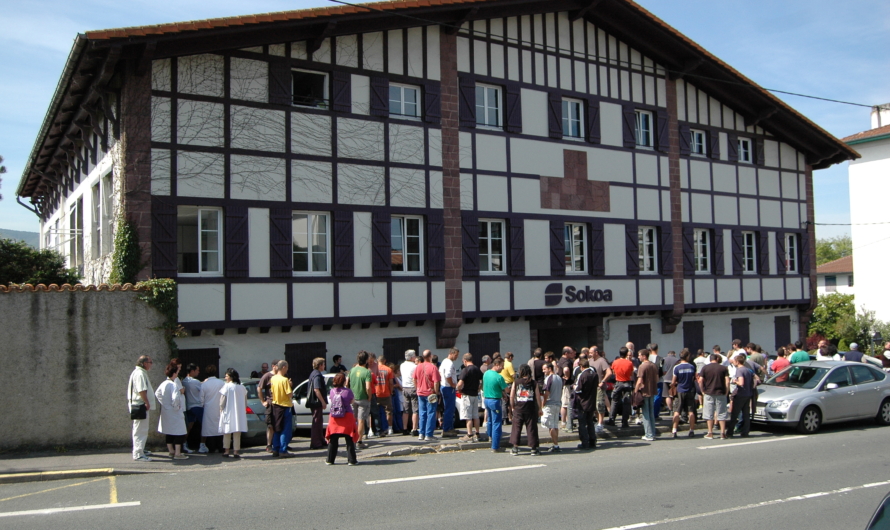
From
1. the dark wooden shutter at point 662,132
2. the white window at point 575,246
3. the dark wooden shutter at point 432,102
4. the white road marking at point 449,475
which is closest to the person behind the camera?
the white road marking at point 449,475

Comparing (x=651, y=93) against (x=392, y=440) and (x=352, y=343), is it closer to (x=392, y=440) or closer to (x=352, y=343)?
(x=352, y=343)

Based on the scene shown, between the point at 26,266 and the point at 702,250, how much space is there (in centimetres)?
1916

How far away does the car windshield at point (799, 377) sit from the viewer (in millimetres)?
15457

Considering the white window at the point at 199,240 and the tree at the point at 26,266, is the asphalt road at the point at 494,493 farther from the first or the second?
the tree at the point at 26,266

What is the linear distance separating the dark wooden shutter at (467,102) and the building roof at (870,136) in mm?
28142

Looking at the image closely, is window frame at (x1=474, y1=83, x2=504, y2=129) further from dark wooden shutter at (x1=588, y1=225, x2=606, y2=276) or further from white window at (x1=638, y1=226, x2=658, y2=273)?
white window at (x1=638, y1=226, x2=658, y2=273)

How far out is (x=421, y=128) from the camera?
18.3 meters

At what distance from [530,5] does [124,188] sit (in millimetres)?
11428

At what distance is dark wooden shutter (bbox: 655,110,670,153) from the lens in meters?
23.1

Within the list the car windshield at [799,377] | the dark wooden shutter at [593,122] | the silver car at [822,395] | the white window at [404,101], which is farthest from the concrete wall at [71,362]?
the dark wooden shutter at [593,122]

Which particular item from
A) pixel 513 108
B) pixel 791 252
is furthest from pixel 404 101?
pixel 791 252

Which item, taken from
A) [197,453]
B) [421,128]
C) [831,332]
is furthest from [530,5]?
[831,332]

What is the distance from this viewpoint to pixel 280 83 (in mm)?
16156

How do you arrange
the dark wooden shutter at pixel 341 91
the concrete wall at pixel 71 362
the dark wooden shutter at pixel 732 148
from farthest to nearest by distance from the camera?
1. the dark wooden shutter at pixel 732 148
2. the dark wooden shutter at pixel 341 91
3. the concrete wall at pixel 71 362
